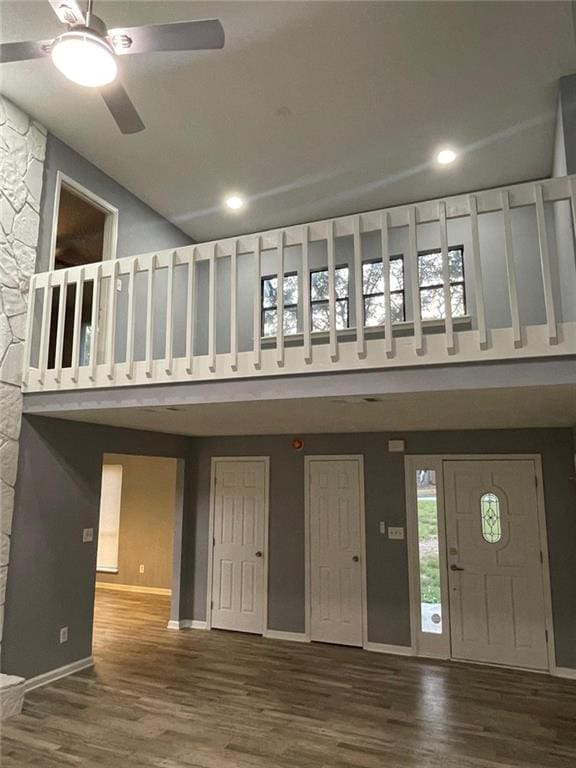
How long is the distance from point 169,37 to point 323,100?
7.99 feet

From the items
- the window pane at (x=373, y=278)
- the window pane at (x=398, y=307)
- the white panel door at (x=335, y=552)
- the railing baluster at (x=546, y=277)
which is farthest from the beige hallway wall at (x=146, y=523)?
the railing baluster at (x=546, y=277)

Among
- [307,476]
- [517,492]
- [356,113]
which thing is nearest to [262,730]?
[307,476]

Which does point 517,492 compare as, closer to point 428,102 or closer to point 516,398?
point 516,398

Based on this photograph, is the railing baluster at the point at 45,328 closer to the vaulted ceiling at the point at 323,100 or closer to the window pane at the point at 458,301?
the vaulted ceiling at the point at 323,100

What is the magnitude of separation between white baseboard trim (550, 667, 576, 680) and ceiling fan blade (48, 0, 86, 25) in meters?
6.19

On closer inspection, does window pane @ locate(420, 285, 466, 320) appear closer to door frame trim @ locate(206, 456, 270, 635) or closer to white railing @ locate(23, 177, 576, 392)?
white railing @ locate(23, 177, 576, 392)

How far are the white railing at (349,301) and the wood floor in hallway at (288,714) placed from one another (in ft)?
8.32

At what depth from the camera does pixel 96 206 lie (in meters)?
5.79

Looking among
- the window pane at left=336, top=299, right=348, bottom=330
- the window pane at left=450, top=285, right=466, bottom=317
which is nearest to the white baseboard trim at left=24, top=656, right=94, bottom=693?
the window pane at left=336, top=299, right=348, bottom=330

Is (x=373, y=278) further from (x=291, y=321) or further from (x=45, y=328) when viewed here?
(x=45, y=328)

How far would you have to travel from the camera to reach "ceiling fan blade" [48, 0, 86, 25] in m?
2.48

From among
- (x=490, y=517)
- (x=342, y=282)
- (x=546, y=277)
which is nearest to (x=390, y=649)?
(x=490, y=517)

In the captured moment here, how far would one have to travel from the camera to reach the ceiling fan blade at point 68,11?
8.14 feet

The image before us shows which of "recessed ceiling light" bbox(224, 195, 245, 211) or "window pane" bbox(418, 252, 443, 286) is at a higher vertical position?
"recessed ceiling light" bbox(224, 195, 245, 211)
